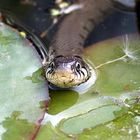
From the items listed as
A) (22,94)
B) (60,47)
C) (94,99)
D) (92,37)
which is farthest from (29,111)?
(92,37)

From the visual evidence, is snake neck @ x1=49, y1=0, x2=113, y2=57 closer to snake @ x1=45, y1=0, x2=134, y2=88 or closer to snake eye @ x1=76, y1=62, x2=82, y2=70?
snake @ x1=45, y1=0, x2=134, y2=88

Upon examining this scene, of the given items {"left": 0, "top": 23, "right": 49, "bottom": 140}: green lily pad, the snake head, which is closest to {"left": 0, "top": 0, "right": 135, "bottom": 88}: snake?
the snake head

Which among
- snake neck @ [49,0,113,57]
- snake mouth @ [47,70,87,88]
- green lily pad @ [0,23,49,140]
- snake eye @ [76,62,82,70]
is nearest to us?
green lily pad @ [0,23,49,140]

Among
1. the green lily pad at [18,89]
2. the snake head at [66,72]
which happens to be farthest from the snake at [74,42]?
the green lily pad at [18,89]

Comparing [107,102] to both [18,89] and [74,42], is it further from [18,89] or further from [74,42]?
[74,42]

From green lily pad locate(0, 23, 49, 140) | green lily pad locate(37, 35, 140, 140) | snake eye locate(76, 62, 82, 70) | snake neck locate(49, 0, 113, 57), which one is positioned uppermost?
green lily pad locate(0, 23, 49, 140)

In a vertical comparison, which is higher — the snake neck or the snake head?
the snake head

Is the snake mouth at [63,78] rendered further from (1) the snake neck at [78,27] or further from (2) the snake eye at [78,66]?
(1) the snake neck at [78,27]

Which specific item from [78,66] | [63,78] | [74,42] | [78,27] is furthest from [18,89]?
[78,27]

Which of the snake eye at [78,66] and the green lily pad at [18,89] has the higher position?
the green lily pad at [18,89]
